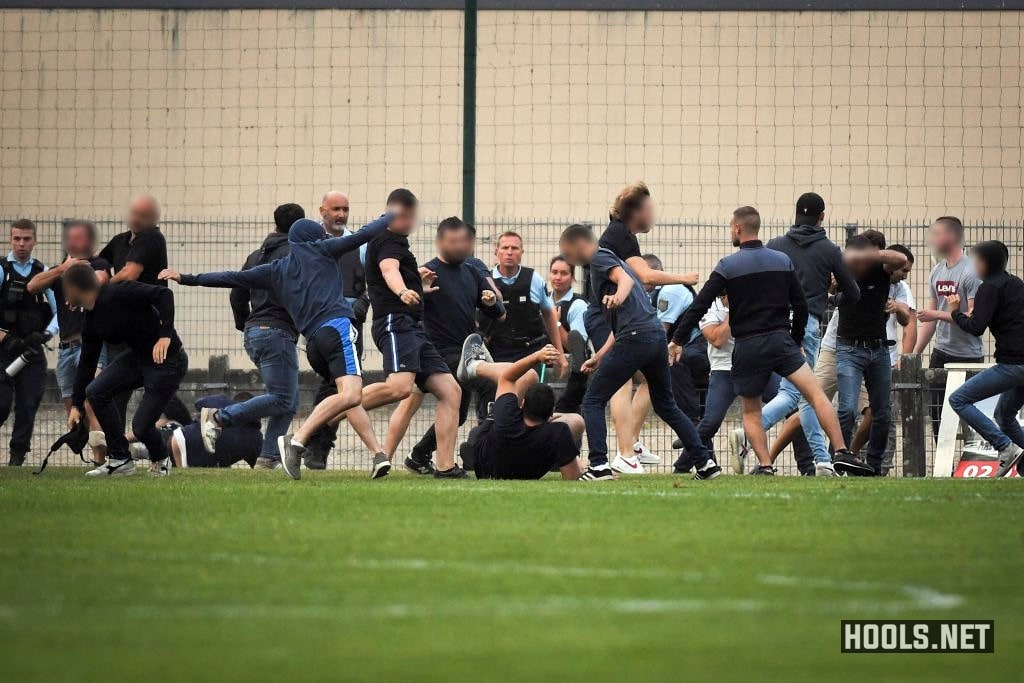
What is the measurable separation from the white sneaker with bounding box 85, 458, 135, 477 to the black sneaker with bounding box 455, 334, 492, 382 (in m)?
2.34

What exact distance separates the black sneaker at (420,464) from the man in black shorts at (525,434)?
3.49 ft

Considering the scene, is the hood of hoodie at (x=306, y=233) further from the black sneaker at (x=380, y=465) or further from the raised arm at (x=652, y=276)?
the raised arm at (x=652, y=276)

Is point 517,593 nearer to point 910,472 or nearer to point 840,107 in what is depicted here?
point 910,472

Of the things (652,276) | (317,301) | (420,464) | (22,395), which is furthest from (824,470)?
(22,395)

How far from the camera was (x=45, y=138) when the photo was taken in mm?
23266

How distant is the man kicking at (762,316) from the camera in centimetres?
1062

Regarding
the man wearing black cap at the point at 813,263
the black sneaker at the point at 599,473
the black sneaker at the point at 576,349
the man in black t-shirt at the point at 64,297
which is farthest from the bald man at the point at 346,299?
the man wearing black cap at the point at 813,263

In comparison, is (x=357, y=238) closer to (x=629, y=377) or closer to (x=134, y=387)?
(x=629, y=377)

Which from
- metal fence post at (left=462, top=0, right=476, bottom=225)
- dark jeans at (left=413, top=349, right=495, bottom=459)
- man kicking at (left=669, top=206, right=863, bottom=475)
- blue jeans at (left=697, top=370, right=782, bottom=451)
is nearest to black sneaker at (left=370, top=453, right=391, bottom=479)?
dark jeans at (left=413, top=349, right=495, bottom=459)

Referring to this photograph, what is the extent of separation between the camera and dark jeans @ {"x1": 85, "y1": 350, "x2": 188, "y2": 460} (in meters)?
10.6

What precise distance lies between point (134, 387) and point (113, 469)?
0.57 m

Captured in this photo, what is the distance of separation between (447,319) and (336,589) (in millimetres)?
6235

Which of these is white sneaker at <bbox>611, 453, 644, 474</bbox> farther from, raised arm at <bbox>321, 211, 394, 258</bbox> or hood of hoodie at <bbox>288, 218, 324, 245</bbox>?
hood of hoodie at <bbox>288, 218, 324, 245</bbox>

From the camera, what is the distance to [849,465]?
35.5 ft
